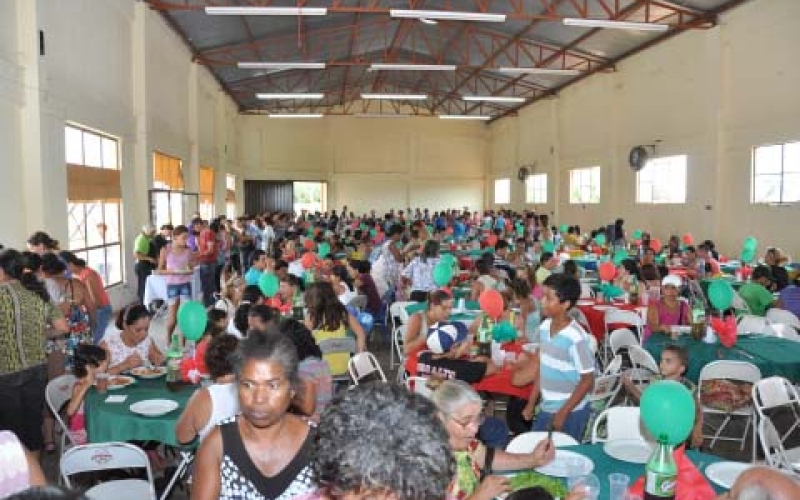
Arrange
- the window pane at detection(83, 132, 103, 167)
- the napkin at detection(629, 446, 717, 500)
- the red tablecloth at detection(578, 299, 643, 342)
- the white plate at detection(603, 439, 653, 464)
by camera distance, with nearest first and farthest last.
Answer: the napkin at detection(629, 446, 717, 500)
the white plate at detection(603, 439, 653, 464)
the red tablecloth at detection(578, 299, 643, 342)
the window pane at detection(83, 132, 103, 167)

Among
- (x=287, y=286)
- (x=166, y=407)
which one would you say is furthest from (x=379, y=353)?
(x=166, y=407)

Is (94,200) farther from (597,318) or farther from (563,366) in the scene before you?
(563,366)

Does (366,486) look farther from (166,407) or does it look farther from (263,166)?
(263,166)

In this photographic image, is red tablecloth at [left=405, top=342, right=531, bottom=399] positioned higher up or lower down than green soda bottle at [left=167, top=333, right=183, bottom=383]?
lower down

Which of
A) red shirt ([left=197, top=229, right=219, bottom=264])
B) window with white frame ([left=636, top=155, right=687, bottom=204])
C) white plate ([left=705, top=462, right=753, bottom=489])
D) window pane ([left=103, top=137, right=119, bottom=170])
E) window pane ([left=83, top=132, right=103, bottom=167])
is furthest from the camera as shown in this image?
window with white frame ([left=636, top=155, right=687, bottom=204])

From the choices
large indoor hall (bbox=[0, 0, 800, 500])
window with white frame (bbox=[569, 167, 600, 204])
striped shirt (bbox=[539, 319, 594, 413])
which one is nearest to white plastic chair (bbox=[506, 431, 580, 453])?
large indoor hall (bbox=[0, 0, 800, 500])

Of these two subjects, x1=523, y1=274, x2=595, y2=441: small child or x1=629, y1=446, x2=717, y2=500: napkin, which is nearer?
x1=629, y1=446, x2=717, y2=500: napkin

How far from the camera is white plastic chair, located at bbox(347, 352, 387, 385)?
493 cm

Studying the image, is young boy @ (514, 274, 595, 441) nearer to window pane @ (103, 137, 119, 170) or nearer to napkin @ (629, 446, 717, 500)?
napkin @ (629, 446, 717, 500)

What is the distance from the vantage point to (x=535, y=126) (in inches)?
949

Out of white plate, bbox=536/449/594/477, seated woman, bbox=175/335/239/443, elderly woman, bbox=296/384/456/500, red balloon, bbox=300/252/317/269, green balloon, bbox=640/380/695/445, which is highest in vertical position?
elderly woman, bbox=296/384/456/500

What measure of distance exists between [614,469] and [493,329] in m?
2.34

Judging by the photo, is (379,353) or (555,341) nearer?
(555,341)

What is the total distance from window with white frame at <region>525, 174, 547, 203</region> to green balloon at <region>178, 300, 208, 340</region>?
1913 centimetres
